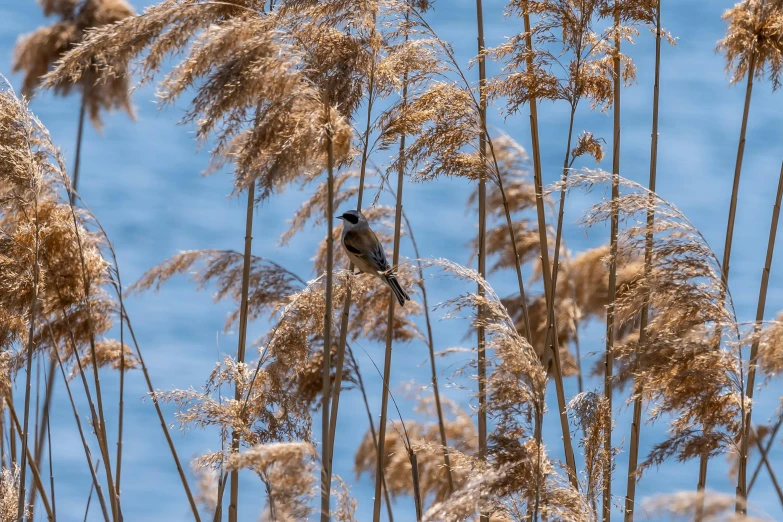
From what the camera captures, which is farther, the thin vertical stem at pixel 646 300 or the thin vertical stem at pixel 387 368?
the thin vertical stem at pixel 387 368

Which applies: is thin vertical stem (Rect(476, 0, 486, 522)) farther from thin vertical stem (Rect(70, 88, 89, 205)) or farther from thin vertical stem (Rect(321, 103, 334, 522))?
thin vertical stem (Rect(70, 88, 89, 205))

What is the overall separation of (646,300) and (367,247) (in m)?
1.53

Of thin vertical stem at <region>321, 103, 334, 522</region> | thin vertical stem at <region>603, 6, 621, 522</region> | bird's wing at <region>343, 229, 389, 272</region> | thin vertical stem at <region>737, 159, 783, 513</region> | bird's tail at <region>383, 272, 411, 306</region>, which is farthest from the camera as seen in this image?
bird's wing at <region>343, 229, 389, 272</region>

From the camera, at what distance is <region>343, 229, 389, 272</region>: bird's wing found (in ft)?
14.9

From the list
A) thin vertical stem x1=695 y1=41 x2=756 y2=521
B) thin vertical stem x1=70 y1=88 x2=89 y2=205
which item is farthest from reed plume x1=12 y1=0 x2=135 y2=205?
thin vertical stem x1=695 y1=41 x2=756 y2=521

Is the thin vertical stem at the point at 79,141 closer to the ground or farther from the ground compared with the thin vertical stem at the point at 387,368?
farther from the ground

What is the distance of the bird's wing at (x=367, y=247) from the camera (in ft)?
14.9

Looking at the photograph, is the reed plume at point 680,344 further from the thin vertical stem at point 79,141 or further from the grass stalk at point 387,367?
the thin vertical stem at point 79,141

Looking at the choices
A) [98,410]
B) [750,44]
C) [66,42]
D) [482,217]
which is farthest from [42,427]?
[66,42]

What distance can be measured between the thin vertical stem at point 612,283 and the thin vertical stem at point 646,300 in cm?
12

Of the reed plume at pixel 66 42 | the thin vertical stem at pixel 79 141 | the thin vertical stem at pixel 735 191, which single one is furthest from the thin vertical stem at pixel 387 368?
the reed plume at pixel 66 42

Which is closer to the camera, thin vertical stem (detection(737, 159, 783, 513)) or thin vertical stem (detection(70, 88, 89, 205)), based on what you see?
thin vertical stem (detection(737, 159, 783, 513))

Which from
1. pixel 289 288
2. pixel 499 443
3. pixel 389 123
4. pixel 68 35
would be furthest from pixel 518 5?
pixel 68 35

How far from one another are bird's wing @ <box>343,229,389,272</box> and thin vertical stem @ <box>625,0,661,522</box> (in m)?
1.29
